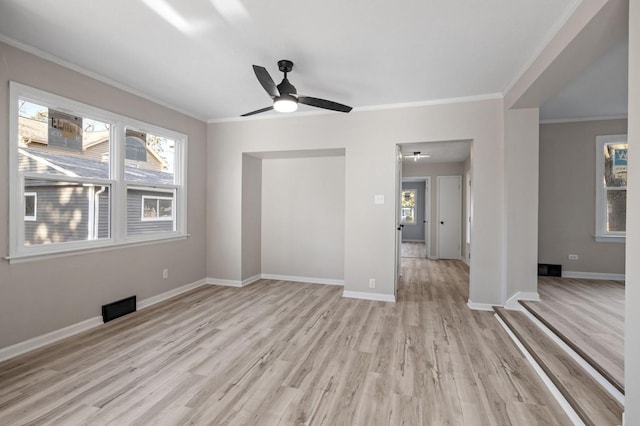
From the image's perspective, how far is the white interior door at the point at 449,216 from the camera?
7.77 metres

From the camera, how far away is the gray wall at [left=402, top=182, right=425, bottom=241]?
12.1 m

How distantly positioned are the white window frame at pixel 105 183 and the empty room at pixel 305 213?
0.02 meters

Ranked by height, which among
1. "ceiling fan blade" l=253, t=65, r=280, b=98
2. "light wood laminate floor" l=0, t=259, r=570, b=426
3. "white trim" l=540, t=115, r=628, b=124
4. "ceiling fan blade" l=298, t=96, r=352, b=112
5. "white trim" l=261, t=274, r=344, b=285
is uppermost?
"white trim" l=540, t=115, r=628, b=124

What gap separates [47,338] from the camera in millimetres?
2826

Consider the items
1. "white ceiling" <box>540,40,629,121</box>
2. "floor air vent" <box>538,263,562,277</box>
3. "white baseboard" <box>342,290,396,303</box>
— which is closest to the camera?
"white ceiling" <box>540,40,629,121</box>

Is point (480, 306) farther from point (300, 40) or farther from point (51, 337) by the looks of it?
point (51, 337)

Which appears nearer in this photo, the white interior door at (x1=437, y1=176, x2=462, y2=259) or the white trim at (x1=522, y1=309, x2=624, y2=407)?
the white trim at (x1=522, y1=309, x2=624, y2=407)

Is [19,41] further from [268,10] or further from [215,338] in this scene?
[215,338]

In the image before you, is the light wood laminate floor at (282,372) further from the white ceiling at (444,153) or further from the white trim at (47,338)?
the white ceiling at (444,153)

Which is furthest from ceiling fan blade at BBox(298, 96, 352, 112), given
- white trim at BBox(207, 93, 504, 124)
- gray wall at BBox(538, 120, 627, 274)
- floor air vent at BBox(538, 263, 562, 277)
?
floor air vent at BBox(538, 263, 562, 277)

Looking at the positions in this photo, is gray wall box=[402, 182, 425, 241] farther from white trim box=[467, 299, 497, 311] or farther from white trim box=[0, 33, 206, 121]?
white trim box=[0, 33, 206, 121]

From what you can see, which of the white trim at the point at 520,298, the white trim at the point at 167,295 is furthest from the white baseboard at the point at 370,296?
the white trim at the point at 167,295

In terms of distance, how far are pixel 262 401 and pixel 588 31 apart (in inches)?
129

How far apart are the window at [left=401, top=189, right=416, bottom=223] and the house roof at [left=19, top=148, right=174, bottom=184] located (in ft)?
33.4
